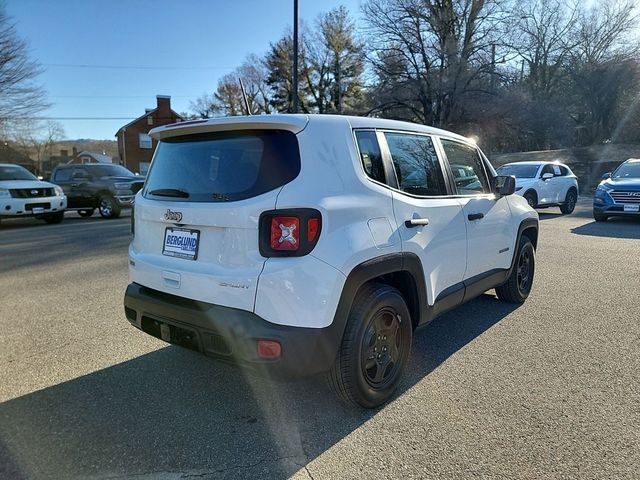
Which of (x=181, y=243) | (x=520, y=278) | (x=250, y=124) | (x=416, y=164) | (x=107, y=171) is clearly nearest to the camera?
(x=250, y=124)

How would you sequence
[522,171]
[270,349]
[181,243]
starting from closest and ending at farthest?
[270,349] → [181,243] → [522,171]

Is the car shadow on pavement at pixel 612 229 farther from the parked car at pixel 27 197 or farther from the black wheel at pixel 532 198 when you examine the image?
the parked car at pixel 27 197

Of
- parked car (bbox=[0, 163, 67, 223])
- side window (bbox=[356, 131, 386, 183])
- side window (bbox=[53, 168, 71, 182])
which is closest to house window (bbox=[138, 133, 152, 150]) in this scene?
side window (bbox=[53, 168, 71, 182])

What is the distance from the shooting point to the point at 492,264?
172 inches

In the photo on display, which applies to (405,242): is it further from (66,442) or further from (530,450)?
(66,442)

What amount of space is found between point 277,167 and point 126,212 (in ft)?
50.4

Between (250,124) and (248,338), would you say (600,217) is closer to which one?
(250,124)

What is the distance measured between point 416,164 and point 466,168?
37.4 inches

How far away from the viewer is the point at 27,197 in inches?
482

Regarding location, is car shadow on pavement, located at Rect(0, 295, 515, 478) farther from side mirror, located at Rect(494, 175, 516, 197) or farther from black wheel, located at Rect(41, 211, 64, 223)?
black wheel, located at Rect(41, 211, 64, 223)

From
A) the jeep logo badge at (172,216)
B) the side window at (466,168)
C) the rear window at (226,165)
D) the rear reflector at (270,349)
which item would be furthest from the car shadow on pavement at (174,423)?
the side window at (466,168)

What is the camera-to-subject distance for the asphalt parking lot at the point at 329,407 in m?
2.43

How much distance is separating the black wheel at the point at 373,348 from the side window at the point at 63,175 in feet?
48.8

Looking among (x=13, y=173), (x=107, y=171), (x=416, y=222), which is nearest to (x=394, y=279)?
(x=416, y=222)
